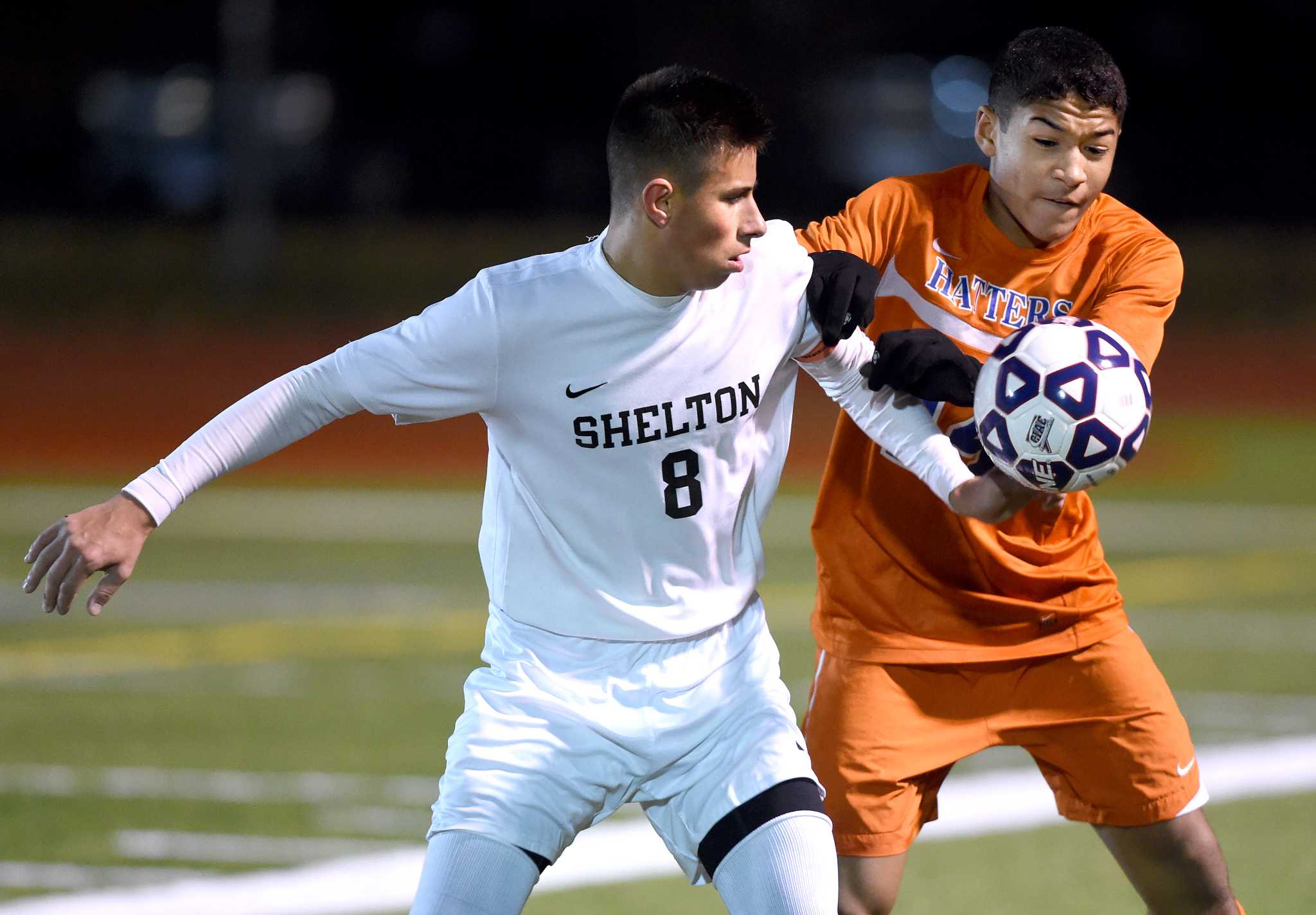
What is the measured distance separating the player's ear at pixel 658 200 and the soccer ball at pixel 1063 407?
31.0 inches

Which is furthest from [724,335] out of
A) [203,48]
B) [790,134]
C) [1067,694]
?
[203,48]

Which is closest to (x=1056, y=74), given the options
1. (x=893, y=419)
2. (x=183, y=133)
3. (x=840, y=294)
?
(x=840, y=294)

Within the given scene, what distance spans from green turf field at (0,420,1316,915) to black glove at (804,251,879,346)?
250 cm

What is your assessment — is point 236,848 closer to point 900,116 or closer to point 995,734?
point 995,734

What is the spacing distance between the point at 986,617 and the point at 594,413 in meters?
1.19

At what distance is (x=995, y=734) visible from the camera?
4.67 m

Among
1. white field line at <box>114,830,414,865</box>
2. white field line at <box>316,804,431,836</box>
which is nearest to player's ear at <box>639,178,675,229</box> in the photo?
white field line at <box>114,830,414,865</box>

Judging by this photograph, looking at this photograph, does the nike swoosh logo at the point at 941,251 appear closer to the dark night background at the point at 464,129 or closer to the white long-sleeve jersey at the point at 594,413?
the white long-sleeve jersey at the point at 594,413

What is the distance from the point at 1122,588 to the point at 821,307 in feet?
24.8

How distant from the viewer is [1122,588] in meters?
11.3

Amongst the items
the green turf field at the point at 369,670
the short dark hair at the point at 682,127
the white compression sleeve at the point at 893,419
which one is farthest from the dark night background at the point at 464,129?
the short dark hair at the point at 682,127

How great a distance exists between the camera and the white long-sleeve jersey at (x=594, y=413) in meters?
3.96

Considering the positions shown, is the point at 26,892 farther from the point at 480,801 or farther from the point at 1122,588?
the point at 1122,588

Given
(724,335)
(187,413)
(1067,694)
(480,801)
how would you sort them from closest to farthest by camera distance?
(480,801)
(724,335)
(1067,694)
(187,413)
